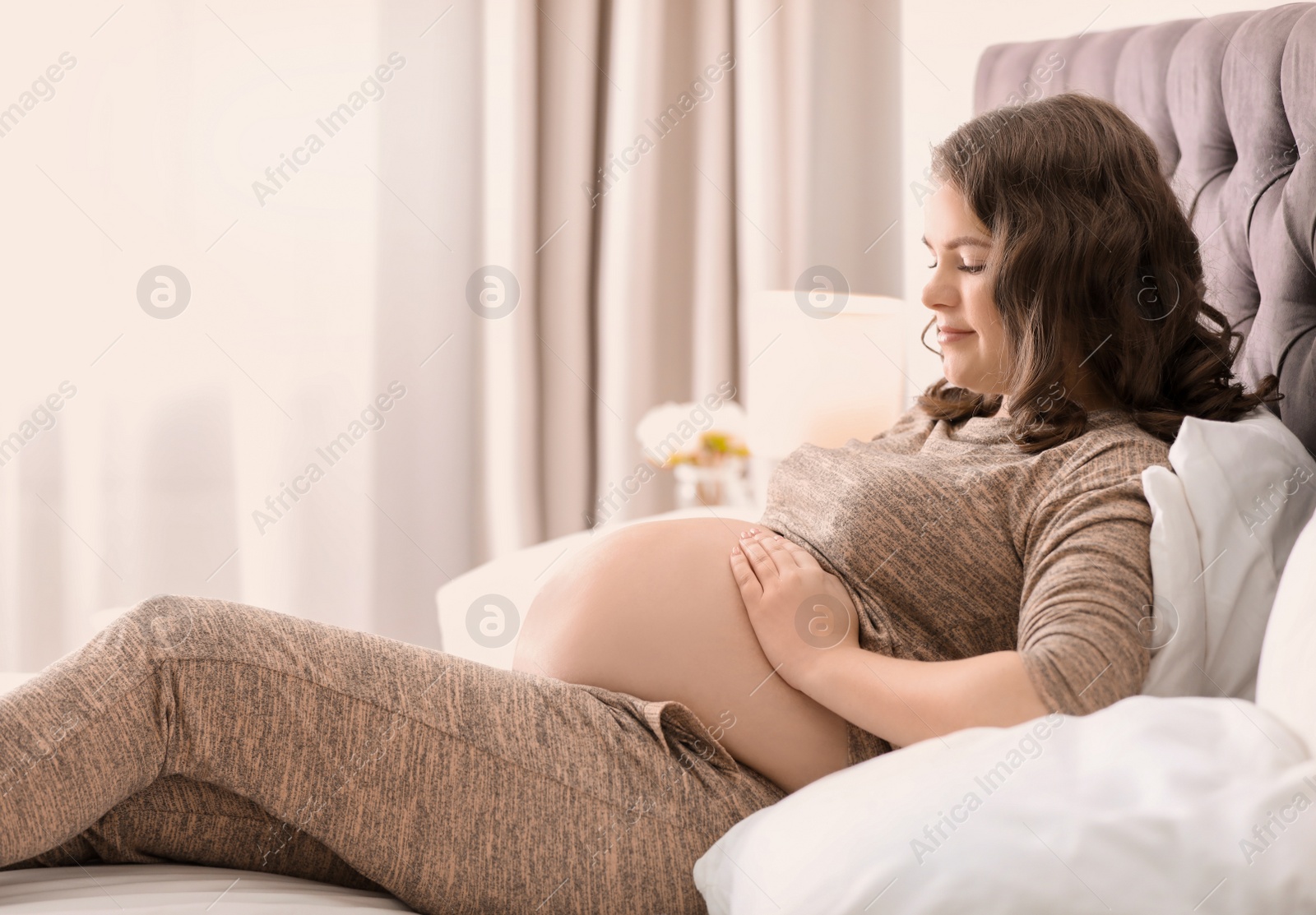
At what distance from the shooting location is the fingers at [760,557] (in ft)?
3.16

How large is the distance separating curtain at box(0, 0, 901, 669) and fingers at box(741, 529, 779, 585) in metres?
1.65

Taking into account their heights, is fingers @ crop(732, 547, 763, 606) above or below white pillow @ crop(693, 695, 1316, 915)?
above

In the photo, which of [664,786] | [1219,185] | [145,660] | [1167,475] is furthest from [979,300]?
[145,660]

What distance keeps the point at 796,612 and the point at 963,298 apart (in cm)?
39

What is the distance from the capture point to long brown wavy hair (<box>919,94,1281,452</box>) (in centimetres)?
100

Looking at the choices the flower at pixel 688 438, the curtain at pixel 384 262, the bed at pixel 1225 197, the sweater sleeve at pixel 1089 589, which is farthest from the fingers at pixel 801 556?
the curtain at pixel 384 262

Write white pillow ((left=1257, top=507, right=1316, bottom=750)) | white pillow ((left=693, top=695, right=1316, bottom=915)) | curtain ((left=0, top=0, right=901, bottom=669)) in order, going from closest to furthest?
1. white pillow ((left=693, top=695, right=1316, bottom=915))
2. white pillow ((left=1257, top=507, right=1316, bottom=750))
3. curtain ((left=0, top=0, right=901, bottom=669))

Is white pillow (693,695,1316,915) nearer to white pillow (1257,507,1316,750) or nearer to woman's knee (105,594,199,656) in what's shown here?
white pillow (1257,507,1316,750)

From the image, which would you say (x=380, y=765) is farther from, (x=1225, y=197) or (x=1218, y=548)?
(x=1225, y=197)

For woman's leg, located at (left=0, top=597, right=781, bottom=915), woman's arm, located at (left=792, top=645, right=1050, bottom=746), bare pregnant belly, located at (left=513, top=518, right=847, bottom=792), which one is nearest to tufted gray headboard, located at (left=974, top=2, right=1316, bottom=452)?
woman's arm, located at (left=792, top=645, right=1050, bottom=746)

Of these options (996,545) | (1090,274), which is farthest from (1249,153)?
(996,545)

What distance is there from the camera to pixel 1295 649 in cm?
74

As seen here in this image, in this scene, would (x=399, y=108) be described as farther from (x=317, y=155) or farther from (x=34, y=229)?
(x=34, y=229)

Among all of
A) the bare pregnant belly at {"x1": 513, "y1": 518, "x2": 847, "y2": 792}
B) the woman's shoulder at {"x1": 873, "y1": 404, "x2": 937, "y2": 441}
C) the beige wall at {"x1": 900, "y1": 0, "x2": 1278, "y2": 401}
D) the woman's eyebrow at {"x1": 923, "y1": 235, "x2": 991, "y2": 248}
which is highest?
the beige wall at {"x1": 900, "y1": 0, "x2": 1278, "y2": 401}
